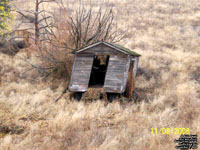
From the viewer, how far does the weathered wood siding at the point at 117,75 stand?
28.5 ft

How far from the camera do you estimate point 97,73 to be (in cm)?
1188

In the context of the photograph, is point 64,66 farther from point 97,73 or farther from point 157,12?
point 157,12

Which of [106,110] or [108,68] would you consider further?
[108,68]

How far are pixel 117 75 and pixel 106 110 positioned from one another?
1.70m

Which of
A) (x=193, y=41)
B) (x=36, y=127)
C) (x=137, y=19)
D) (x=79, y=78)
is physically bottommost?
(x=36, y=127)

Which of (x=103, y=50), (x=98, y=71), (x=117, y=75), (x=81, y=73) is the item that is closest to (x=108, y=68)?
(x=117, y=75)

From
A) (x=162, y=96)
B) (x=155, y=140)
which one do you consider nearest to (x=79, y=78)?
(x=162, y=96)

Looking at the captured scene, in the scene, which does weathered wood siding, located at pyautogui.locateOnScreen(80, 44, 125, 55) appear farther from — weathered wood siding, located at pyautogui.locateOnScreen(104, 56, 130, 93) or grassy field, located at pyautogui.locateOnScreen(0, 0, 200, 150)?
grassy field, located at pyautogui.locateOnScreen(0, 0, 200, 150)

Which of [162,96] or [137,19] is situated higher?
[137,19]

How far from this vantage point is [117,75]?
8828 millimetres

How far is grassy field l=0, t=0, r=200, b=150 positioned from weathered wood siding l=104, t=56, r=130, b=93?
595 millimetres

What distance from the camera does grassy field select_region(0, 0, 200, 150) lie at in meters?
5.40

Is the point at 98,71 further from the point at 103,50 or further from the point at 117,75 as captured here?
the point at 117,75

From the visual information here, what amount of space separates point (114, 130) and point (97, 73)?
20.2ft
